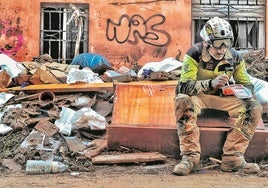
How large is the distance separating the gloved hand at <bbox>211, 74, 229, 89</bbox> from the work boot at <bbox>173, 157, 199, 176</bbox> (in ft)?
2.76

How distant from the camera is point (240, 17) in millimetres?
11711

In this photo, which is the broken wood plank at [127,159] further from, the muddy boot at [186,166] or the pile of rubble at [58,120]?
the muddy boot at [186,166]

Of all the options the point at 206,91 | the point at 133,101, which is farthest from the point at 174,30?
the point at 206,91

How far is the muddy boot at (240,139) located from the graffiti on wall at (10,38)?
6677mm

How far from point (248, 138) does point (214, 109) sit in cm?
58

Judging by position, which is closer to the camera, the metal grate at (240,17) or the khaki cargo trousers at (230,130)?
the khaki cargo trousers at (230,130)

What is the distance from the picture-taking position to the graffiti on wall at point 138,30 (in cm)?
1138

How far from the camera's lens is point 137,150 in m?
6.04

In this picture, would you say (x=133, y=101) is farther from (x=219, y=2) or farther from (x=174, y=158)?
(x=219, y=2)

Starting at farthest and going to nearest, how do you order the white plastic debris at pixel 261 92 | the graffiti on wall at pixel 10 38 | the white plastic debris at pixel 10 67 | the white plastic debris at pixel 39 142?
the graffiti on wall at pixel 10 38
the white plastic debris at pixel 10 67
the white plastic debris at pixel 261 92
the white plastic debris at pixel 39 142

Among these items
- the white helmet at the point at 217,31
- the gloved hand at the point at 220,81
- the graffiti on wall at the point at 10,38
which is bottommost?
the gloved hand at the point at 220,81

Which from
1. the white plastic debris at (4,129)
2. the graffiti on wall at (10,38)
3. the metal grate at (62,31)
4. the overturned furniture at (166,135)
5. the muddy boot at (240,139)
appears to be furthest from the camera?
the metal grate at (62,31)

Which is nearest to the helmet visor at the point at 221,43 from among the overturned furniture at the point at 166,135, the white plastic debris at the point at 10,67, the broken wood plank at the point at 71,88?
Answer: the overturned furniture at the point at 166,135

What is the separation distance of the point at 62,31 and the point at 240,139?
21.6ft
